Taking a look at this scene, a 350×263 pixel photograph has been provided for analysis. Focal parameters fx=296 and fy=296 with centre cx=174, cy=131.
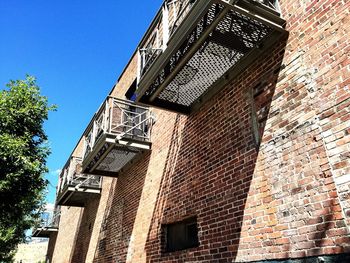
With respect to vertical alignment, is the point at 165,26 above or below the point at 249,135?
above

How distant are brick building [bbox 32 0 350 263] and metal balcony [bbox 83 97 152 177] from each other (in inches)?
14.4

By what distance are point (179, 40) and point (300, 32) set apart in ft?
5.61

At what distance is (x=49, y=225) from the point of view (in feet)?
57.8

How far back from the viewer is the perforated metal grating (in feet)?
13.9

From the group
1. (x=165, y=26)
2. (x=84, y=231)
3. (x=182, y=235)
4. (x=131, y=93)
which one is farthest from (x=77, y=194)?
(x=165, y=26)

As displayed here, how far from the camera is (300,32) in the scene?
161 inches

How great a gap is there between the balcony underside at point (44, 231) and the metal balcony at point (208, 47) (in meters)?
14.8

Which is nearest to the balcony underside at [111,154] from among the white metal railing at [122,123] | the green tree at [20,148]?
the white metal railing at [122,123]

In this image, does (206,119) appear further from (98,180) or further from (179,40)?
(98,180)

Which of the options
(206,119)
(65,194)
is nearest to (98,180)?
(65,194)

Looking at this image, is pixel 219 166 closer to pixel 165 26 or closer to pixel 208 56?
pixel 208 56

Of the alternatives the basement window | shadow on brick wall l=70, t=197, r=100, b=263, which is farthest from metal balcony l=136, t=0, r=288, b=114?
shadow on brick wall l=70, t=197, r=100, b=263

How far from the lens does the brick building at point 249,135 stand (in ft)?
11.0

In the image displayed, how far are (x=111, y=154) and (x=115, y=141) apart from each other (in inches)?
47.5
